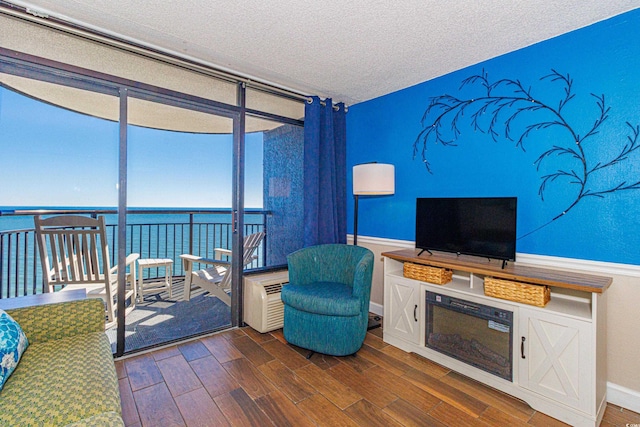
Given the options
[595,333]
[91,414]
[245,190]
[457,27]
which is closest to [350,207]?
[245,190]

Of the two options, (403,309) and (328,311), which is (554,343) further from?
(328,311)

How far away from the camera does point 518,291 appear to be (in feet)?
6.29

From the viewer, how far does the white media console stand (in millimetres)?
1656

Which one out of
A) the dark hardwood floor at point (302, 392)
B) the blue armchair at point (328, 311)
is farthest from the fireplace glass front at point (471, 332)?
the blue armchair at point (328, 311)

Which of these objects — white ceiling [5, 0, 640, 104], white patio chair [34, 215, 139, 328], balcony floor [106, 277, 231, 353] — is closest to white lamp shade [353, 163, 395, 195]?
white ceiling [5, 0, 640, 104]

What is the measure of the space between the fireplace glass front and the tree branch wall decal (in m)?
0.74

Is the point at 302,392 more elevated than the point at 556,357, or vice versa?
the point at 556,357

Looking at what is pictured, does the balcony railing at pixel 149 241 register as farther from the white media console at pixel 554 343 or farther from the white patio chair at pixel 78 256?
the white media console at pixel 554 343

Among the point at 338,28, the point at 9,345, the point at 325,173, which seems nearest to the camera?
the point at 9,345

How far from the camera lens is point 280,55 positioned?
8.16 ft

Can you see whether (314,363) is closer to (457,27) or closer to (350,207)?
(350,207)

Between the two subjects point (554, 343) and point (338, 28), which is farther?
point (338, 28)

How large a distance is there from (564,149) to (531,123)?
30 cm

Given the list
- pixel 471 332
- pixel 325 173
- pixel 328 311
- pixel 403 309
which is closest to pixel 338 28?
pixel 325 173
